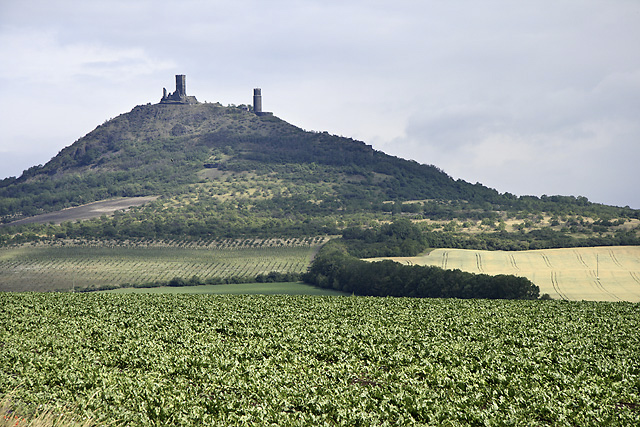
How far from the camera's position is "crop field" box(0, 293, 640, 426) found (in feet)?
70.2

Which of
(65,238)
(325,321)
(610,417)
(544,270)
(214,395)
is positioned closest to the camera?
(610,417)

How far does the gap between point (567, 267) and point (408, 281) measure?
33.1 meters

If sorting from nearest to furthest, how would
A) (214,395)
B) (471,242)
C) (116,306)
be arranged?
(214,395)
(116,306)
(471,242)

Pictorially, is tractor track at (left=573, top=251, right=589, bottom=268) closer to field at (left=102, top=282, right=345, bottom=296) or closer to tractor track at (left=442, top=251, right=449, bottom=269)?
tractor track at (left=442, top=251, right=449, bottom=269)

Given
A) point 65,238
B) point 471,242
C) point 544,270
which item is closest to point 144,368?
point 544,270

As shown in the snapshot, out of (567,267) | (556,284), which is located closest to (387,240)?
(567,267)

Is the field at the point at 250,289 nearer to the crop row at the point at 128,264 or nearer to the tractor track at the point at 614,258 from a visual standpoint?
the crop row at the point at 128,264

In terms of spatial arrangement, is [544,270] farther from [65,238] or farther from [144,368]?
[65,238]

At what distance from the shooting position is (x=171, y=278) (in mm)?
118062

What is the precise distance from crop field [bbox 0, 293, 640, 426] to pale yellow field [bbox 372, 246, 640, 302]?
46666mm

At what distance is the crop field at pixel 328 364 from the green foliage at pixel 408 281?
113 feet

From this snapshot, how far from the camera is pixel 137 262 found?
5236 inches

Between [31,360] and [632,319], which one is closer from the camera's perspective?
[31,360]

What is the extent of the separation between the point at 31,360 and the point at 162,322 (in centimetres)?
965
